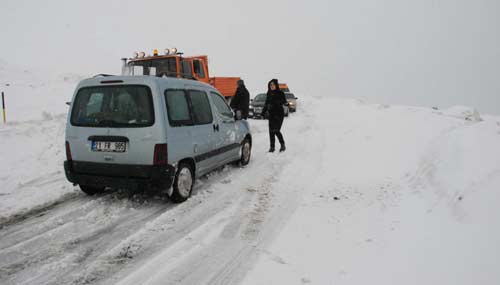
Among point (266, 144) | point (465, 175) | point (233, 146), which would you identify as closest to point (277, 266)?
point (465, 175)

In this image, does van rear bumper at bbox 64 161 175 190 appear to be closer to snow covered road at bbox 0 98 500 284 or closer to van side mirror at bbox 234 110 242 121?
snow covered road at bbox 0 98 500 284

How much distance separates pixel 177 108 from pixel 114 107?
33.8 inches

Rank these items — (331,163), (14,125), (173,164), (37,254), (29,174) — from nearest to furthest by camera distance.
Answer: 1. (37,254)
2. (173,164)
3. (29,174)
4. (331,163)
5. (14,125)

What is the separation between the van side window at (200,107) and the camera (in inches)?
212

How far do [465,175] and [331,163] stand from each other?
3380mm

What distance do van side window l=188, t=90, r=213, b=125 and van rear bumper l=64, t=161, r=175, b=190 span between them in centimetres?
115

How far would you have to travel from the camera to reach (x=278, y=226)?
4.11 meters

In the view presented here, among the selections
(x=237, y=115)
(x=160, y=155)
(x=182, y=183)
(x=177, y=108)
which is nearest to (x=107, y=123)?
(x=160, y=155)

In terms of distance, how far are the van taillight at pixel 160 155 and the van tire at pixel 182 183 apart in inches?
16.1

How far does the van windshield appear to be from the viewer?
4.45 m

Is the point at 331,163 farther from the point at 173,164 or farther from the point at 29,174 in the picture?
the point at 29,174

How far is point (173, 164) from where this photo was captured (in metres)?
4.63

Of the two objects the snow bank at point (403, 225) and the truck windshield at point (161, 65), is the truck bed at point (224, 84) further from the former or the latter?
the snow bank at point (403, 225)

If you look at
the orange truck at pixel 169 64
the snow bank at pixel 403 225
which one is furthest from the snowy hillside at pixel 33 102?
the snow bank at pixel 403 225
